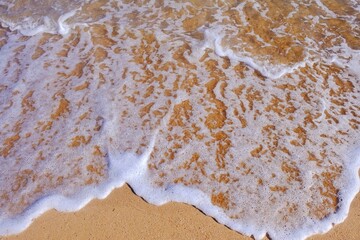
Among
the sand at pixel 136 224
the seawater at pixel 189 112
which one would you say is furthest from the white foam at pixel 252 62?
the sand at pixel 136 224

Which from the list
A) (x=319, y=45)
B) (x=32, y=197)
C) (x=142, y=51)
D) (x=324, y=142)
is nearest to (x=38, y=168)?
(x=32, y=197)

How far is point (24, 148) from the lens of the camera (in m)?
3.42

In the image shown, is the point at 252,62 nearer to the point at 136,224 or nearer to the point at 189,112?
the point at 189,112

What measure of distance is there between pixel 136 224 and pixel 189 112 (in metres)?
1.39

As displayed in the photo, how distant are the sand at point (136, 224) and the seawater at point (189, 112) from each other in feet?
0.29

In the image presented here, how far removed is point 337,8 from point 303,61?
1.86 metres

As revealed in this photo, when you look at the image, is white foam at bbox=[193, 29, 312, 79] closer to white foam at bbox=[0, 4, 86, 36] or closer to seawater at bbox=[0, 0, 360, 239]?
seawater at bbox=[0, 0, 360, 239]

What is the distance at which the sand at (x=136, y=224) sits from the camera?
2.71 meters

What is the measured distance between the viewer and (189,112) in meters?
A: 3.74

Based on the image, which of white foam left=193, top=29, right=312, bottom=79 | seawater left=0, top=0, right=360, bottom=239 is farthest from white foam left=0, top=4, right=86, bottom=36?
white foam left=193, top=29, right=312, bottom=79

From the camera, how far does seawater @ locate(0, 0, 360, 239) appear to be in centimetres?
301

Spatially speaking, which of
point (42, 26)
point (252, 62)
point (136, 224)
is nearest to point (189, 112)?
point (252, 62)

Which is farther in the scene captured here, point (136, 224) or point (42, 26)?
point (42, 26)

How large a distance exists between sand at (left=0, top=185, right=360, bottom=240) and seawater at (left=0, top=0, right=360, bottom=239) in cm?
9
